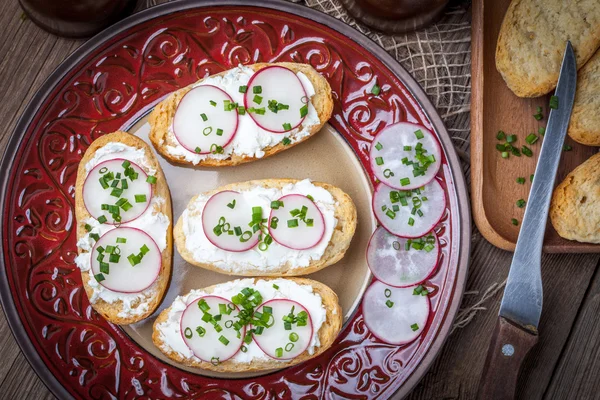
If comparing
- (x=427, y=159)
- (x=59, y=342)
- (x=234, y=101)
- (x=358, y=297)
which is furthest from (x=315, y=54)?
(x=59, y=342)

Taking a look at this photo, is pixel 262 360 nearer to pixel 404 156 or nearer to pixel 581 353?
pixel 404 156

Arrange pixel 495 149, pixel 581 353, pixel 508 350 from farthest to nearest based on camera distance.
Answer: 1. pixel 581 353
2. pixel 495 149
3. pixel 508 350

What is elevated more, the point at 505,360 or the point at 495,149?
the point at 495,149

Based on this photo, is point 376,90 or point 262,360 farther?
point 376,90

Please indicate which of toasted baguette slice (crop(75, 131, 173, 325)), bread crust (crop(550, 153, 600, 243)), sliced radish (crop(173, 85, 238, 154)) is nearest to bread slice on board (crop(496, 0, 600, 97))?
bread crust (crop(550, 153, 600, 243))

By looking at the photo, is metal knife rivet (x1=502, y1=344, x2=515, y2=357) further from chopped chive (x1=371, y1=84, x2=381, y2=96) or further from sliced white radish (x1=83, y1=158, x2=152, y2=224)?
sliced white radish (x1=83, y1=158, x2=152, y2=224)

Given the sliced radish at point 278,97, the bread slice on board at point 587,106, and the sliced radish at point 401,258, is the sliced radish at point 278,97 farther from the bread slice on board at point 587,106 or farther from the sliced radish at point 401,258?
the bread slice on board at point 587,106

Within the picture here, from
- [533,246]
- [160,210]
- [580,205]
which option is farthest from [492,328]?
[160,210]
